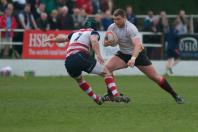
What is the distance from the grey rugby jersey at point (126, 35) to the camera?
16.2 metres

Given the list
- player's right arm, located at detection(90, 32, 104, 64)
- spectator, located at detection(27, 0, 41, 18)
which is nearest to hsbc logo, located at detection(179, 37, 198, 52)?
spectator, located at detection(27, 0, 41, 18)

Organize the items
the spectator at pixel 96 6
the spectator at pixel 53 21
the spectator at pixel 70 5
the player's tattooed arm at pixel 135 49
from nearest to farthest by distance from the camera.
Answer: the player's tattooed arm at pixel 135 49, the spectator at pixel 53 21, the spectator at pixel 70 5, the spectator at pixel 96 6

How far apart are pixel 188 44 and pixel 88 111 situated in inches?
632

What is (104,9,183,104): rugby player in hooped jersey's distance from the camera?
630 inches

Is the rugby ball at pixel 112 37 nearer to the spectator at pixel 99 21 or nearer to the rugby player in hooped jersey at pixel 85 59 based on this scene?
the rugby player in hooped jersey at pixel 85 59

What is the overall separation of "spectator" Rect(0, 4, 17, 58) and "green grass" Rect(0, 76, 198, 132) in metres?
5.68

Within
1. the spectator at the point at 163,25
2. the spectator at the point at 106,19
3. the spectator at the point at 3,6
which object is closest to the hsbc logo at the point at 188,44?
the spectator at the point at 163,25

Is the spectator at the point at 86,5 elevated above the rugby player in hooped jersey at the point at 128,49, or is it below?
below

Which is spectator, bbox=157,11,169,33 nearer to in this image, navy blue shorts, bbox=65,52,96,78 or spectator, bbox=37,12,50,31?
spectator, bbox=37,12,50,31

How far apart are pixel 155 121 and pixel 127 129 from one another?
1.15 metres

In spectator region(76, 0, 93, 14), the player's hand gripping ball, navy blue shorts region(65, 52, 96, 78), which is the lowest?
spectator region(76, 0, 93, 14)

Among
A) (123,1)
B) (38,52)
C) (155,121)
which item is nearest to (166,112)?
(155,121)

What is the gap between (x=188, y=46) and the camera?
30.2 metres

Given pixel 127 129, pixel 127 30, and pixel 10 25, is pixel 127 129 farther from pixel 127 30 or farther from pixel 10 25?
pixel 10 25
